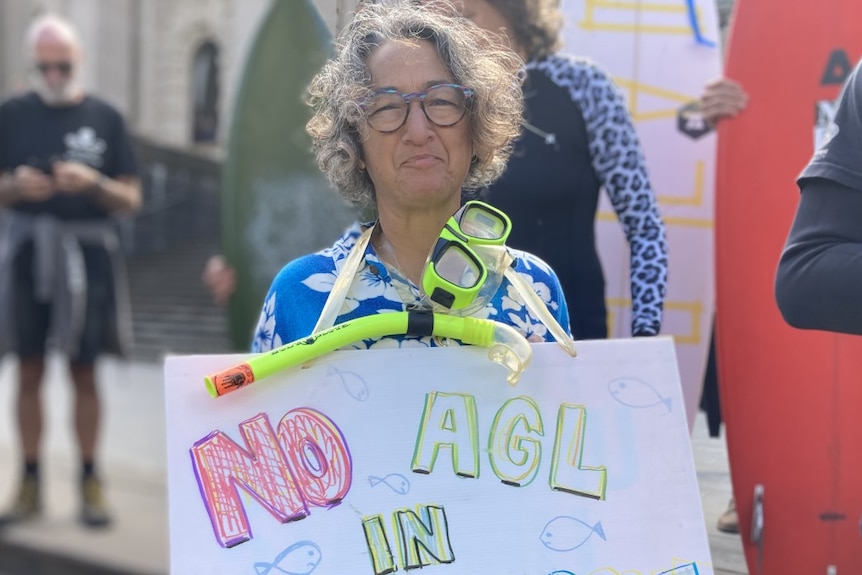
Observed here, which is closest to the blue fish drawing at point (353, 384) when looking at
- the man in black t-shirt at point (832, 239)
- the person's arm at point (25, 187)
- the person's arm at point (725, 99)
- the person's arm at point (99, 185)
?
the man in black t-shirt at point (832, 239)

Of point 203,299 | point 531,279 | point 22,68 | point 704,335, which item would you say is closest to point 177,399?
point 531,279

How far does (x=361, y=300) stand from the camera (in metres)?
1.26

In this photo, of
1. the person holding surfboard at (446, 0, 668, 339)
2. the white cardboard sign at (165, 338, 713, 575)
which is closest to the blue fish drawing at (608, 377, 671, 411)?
the white cardboard sign at (165, 338, 713, 575)

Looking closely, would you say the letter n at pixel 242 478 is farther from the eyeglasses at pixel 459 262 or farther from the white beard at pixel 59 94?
the white beard at pixel 59 94

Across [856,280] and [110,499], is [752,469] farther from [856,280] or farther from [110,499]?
[110,499]

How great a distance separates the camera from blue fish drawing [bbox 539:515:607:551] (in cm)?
114

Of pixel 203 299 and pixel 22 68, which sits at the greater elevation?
pixel 22 68

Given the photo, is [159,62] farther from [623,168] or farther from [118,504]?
[623,168]

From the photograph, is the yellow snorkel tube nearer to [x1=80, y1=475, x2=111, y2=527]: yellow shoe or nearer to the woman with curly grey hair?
the woman with curly grey hair

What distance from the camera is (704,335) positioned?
2281 millimetres

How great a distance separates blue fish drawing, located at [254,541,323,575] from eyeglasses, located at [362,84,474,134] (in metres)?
0.59

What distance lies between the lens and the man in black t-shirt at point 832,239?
1.14 metres

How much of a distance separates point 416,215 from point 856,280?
2.01ft

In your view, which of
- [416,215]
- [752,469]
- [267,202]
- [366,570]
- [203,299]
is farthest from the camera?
[203,299]
